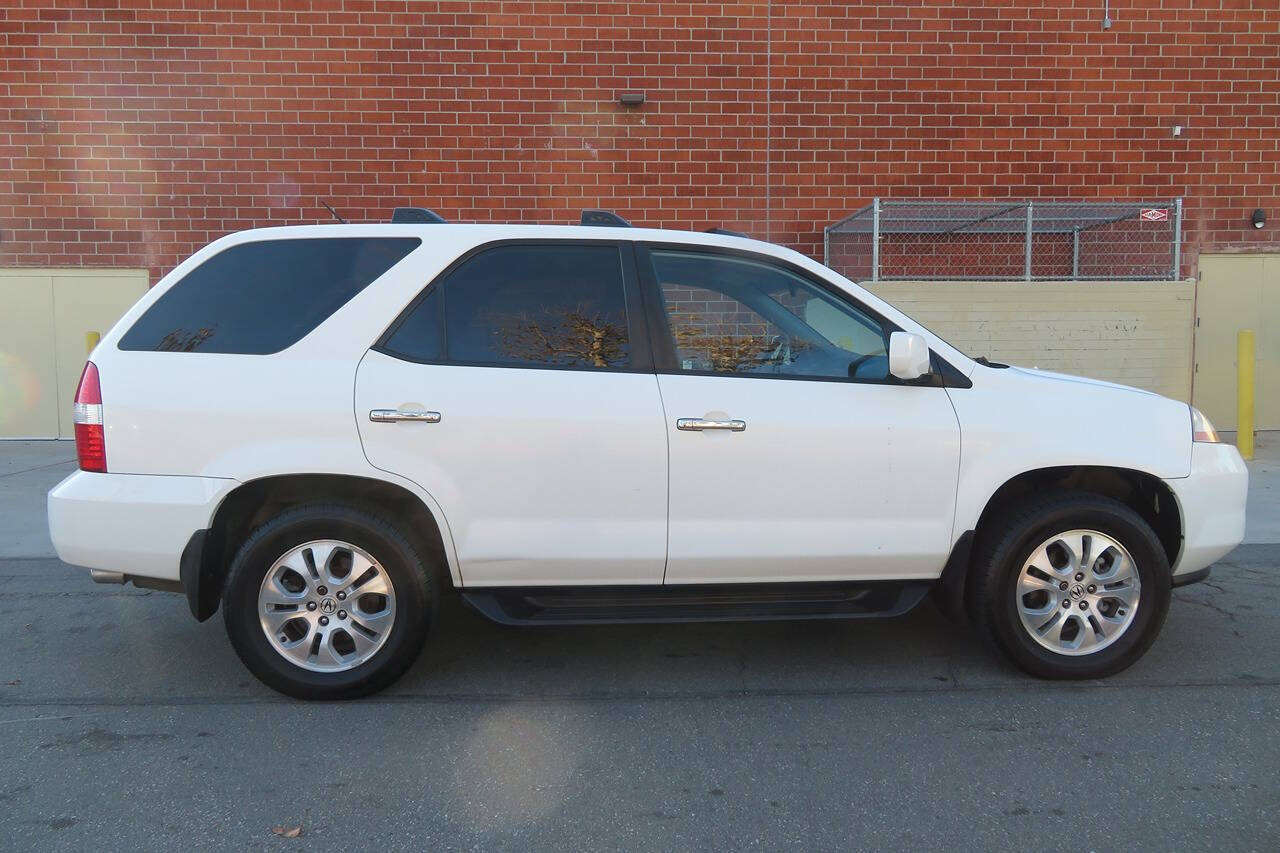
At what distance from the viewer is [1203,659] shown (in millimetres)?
4145

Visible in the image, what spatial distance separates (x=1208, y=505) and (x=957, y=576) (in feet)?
3.73

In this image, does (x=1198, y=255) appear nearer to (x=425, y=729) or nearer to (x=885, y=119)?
(x=885, y=119)

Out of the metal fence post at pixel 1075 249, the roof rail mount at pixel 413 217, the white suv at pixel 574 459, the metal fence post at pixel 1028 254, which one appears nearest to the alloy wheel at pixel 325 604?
the white suv at pixel 574 459

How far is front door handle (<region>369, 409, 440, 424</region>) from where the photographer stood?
11.6 ft

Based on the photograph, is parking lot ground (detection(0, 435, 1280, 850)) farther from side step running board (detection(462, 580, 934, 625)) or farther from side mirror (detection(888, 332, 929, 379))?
side mirror (detection(888, 332, 929, 379))

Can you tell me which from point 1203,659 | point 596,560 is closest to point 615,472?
point 596,560

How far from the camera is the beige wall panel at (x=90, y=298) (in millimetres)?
11008

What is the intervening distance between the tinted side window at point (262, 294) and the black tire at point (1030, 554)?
2679 millimetres

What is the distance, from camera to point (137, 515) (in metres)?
3.52

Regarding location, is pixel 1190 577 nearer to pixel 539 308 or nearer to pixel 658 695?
pixel 658 695

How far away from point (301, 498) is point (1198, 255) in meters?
11.5

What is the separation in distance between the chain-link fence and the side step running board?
7.66m

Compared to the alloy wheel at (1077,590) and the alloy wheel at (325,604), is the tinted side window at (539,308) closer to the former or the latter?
the alloy wheel at (325,604)

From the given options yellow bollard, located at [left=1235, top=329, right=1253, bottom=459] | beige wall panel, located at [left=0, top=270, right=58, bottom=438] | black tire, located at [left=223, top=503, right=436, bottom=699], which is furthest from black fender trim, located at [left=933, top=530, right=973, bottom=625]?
beige wall panel, located at [left=0, top=270, right=58, bottom=438]
